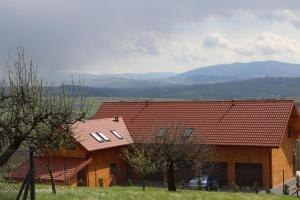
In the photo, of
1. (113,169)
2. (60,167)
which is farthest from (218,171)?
(60,167)

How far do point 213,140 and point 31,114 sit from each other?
2570 centimetres

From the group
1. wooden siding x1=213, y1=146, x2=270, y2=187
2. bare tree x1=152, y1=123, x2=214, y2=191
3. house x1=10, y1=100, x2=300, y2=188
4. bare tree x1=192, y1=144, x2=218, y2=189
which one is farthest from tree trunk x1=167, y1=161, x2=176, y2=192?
wooden siding x1=213, y1=146, x2=270, y2=187

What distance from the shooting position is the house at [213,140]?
38.5 metres

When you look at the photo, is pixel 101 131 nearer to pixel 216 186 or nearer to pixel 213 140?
pixel 213 140

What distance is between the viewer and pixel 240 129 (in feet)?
135

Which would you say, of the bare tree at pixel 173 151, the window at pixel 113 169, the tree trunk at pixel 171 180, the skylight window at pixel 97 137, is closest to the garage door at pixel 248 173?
the bare tree at pixel 173 151

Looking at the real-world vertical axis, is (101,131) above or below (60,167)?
above

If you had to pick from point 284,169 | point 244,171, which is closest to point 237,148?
point 244,171

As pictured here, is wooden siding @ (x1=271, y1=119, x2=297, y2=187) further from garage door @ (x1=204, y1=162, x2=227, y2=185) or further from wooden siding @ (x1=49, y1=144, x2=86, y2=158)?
wooden siding @ (x1=49, y1=144, x2=86, y2=158)

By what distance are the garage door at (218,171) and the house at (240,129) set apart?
0.27 ft

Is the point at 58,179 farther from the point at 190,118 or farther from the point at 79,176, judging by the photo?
the point at 190,118

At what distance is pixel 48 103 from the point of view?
17859 mm

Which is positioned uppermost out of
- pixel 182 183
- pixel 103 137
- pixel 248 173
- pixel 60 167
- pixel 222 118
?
pixel 222 118

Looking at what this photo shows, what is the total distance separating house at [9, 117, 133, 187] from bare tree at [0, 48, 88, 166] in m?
16.9
